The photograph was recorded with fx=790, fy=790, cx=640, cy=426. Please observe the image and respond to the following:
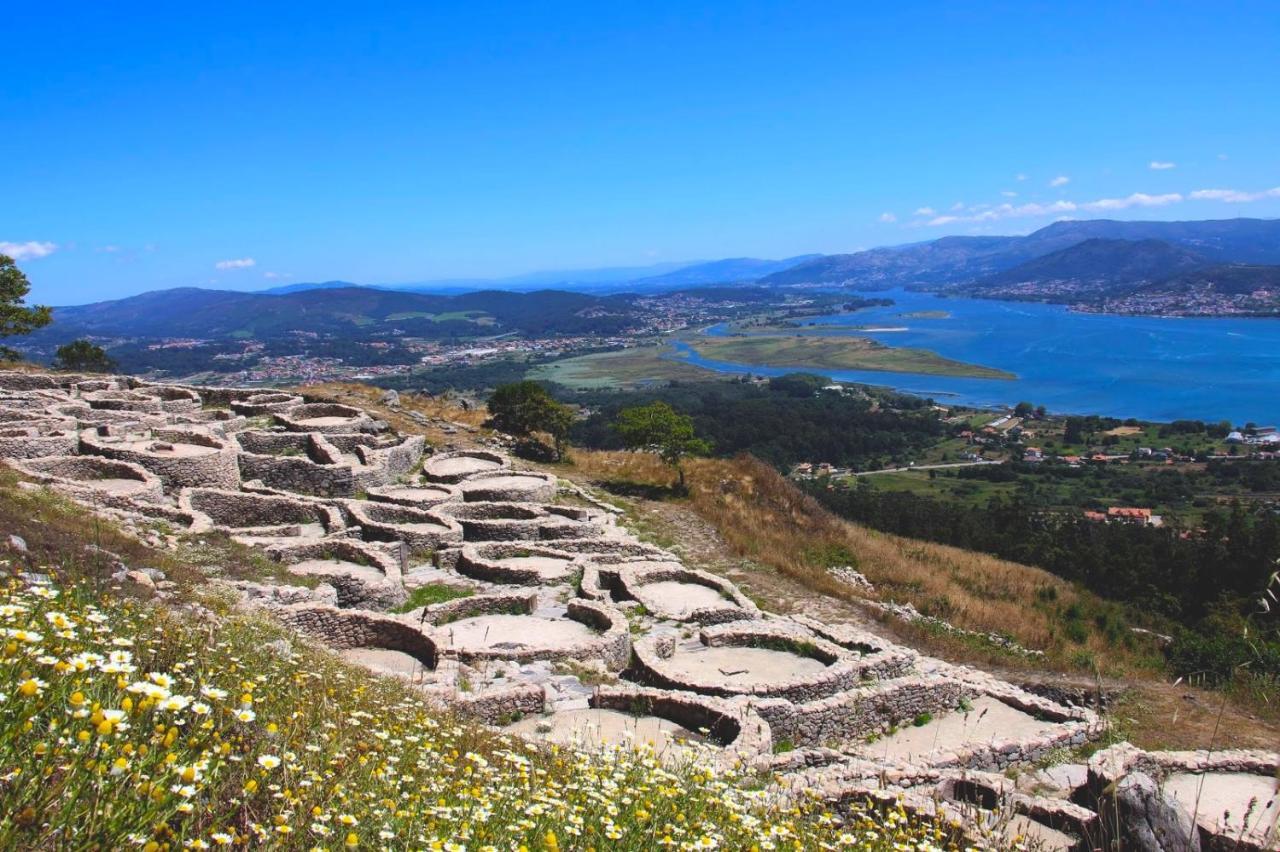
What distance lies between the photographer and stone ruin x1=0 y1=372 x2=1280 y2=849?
304 inches

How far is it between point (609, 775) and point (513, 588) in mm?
9547

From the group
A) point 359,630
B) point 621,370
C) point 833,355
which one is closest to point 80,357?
→ point 359,630

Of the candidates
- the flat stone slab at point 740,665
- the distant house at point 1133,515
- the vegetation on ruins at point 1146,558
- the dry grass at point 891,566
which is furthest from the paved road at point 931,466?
the flat stone slab at point 740,665

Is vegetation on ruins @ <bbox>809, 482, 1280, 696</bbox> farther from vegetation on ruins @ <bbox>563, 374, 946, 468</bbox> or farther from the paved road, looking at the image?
vegetation on ruins @ <bbox>563, 374, 946, 468</bbox>

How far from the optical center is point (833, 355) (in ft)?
468

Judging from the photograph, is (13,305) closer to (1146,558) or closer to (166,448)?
(166,448)

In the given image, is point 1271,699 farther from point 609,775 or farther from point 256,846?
point 256,846

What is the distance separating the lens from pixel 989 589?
67.2 ft

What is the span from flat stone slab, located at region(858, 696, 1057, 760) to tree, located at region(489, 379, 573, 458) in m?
18.4

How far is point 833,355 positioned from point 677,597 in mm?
133414

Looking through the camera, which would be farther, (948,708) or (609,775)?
(948,708)

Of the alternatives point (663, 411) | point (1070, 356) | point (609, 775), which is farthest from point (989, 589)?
point (1070, 356)

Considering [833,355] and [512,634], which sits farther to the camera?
[833,355]

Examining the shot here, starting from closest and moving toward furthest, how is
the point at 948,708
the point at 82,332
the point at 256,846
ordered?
the point at 256,846
the point at 948,708
the point at 82,332
